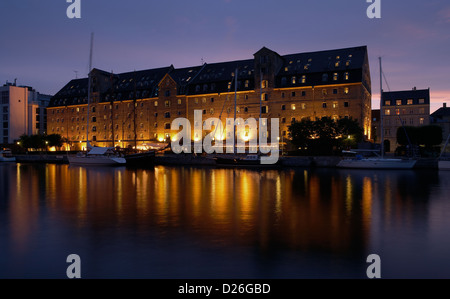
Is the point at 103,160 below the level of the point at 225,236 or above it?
above

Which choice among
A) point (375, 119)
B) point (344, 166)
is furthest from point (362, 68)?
point (375, 119)

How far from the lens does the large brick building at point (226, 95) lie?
7225 centimetres

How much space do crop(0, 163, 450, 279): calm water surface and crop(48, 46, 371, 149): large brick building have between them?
46636 mm

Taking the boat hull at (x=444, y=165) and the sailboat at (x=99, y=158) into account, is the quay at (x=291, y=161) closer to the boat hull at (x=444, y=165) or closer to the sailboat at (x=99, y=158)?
the boat hull at (x=444, y=165)

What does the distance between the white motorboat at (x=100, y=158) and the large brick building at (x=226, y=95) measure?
6853 millimetres

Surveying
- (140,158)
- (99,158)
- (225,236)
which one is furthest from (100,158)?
(225,236)

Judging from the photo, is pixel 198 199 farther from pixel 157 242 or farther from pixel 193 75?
pixel 193 75

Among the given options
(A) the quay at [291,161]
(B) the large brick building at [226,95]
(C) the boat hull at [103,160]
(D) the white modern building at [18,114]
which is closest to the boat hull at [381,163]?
(A) the quay at [291,161]

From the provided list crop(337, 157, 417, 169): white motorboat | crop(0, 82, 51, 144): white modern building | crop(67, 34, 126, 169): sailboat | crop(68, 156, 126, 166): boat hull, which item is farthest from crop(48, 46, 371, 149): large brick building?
crop(337, 157, 417, 169): white motorboat

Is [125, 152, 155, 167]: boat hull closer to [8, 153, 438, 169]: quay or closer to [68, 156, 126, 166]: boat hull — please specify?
[68, 156, 126, 166]: boat hull

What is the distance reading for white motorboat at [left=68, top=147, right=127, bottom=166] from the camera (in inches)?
2466

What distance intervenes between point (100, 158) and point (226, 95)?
31836 mm

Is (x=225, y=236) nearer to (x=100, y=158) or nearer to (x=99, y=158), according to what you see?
(x=100, y=158)

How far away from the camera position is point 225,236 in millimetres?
13141
